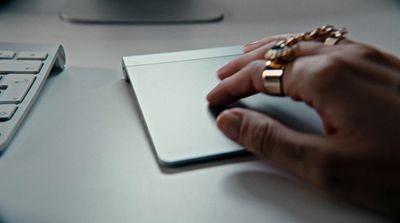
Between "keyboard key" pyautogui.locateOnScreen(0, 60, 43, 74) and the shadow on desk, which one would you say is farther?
"keyboard key" pyautogui.locateOnScreen(0, 60, 43, 74)

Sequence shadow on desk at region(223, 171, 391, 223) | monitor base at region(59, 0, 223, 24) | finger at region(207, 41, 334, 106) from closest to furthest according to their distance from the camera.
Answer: shadow on desk at region(223, 171, 391, 223)
finger at region(207, 41, 334, 106)
monitor base at region(59, 0, 223, 24)

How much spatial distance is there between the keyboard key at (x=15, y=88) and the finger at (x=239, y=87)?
20cm

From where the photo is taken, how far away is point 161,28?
0.71 meters

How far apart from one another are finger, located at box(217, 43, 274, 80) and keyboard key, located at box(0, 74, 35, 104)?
0.22 m

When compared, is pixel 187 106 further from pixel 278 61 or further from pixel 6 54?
pixel 6 54

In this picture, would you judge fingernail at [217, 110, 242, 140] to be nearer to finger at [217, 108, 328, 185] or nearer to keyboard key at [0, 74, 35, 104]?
finger at [217, 108, 328, 185]

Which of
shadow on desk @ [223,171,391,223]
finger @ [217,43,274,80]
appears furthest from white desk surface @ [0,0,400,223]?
finger @ [217,43,274,80]

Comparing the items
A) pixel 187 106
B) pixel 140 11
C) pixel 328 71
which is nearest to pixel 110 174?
pixel 187 106

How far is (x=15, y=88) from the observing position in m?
0.51

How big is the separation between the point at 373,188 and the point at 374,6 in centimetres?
52

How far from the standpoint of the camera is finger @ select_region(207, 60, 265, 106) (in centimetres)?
49

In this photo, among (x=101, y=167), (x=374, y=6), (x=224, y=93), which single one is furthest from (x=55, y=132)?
(x=374, y=6)

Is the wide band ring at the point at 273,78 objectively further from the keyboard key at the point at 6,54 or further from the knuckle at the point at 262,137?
the keyboard key at the point at 6,54

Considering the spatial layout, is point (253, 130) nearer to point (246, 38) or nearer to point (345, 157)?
point (345, 157)
